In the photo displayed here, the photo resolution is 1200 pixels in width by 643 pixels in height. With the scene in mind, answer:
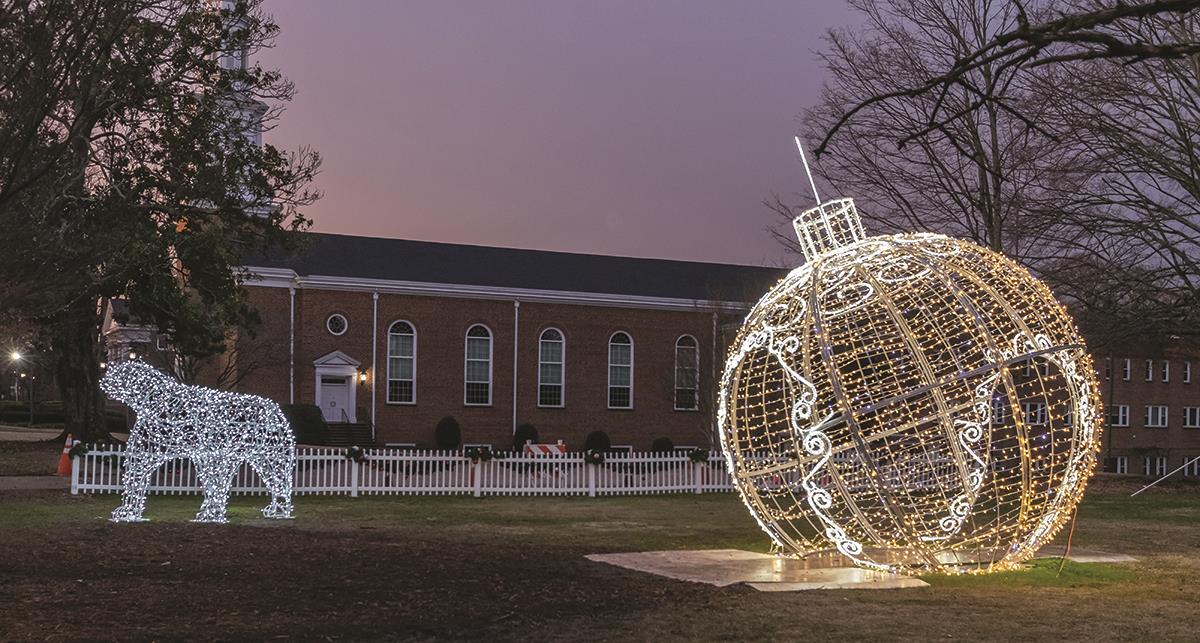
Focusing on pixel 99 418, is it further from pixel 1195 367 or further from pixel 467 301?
pixel 1195 367

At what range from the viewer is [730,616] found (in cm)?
814

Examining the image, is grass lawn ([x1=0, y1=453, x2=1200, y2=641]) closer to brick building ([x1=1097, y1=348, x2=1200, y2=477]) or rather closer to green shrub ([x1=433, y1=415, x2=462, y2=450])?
green shrub ([x1=433, y1=415, x2=462, y2=450])

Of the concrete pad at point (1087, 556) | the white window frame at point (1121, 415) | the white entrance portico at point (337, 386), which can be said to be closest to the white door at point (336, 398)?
the white entrance portico at point (337, 386)

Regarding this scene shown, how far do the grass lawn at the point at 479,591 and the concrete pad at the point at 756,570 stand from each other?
309mm

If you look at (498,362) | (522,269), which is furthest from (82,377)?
(522,269)

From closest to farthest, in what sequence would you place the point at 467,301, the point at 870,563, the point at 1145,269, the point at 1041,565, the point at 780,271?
the point at 870,563
the point at 1041,565
the point at 1145,269
the point at 467,301
the point at 780,271

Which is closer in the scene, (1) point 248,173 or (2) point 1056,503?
(2) point 1056,503

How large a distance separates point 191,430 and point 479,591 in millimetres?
7256

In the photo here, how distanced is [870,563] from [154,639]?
5.89 m

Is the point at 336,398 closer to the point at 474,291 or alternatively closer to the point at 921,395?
the point at 474,291

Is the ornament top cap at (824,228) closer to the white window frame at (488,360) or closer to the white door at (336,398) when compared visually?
the white door at (336,398)

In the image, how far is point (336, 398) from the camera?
3869 cm

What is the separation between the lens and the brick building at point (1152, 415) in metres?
55.2

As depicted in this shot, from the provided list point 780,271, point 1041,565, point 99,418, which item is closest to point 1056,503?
point 1041,565
